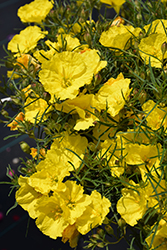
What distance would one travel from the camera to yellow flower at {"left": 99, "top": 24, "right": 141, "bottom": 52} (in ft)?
1.85

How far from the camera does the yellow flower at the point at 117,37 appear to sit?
1.85 ft

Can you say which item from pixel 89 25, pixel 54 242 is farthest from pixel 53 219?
pixel 54 242

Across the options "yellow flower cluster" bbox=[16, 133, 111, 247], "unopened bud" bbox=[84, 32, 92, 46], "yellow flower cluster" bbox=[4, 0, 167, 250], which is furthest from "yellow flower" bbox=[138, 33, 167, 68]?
"yellow flower cluster" bbox=[16, 133, 111, 247]

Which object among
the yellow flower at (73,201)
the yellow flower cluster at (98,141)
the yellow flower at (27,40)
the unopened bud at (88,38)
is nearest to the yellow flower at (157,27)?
the yellow flower cluster at (98,141)

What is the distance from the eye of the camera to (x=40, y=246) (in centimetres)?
126

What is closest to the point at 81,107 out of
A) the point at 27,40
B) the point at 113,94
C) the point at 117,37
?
the point at 113,94

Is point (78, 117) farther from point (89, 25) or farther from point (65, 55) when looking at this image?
point (89, 25)

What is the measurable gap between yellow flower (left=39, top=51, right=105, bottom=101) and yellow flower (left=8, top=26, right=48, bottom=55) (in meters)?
0.17

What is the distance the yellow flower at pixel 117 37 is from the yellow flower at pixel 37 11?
0.72ft

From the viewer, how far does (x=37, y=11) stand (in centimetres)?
72

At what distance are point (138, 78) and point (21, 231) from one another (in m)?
1.10

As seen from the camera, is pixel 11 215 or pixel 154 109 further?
pixel 11 215

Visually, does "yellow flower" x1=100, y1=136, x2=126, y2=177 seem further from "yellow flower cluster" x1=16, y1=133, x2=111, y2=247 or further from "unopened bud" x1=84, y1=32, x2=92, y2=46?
"unopened bud" x1=84, y1=32, x2=92, y2=46

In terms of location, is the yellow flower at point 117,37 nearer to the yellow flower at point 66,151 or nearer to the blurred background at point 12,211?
the yellow flower at point 66,151
